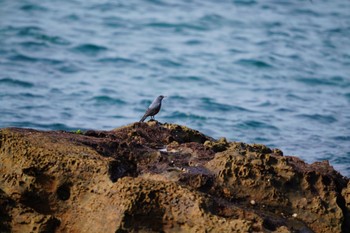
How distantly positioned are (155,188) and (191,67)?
13.5m

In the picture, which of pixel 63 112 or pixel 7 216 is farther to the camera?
pixel 63 112

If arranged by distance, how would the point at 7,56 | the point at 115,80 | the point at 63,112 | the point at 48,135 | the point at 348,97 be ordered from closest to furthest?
the point at 48,135
the point at 63,112
the point at 348,97
the point at 115,80
the point at 7,56

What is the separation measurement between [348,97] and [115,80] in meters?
5.47

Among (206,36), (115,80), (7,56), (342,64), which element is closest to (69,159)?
(115,80)

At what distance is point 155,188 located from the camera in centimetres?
546

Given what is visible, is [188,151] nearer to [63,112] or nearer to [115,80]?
[63,112]

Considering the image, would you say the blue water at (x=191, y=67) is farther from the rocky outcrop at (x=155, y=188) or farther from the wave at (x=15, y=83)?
the rocky outcrop at (x=155, y=188)

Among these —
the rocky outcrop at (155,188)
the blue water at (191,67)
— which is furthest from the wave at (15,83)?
the rocky outcrop at (155,188)

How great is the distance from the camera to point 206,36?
2169 centimetres

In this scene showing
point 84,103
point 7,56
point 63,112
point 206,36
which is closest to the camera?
point 63,112

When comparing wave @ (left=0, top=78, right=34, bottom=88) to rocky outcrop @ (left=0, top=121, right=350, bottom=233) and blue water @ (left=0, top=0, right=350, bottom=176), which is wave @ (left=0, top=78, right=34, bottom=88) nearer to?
blue water @ (left=0, top=0, right=350, bottom=176)

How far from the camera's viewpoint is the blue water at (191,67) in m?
13.5

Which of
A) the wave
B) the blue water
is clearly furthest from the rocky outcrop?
the wave

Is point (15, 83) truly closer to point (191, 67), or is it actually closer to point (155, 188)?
point (191, 67)
